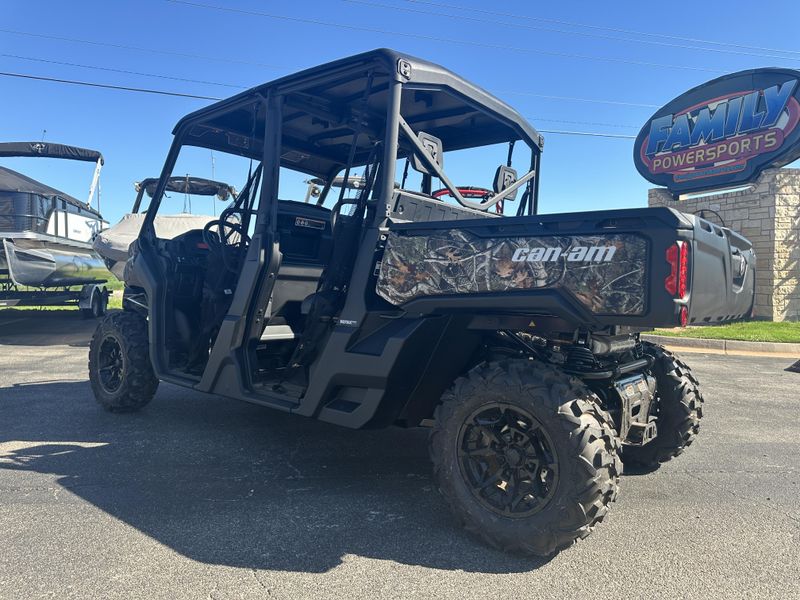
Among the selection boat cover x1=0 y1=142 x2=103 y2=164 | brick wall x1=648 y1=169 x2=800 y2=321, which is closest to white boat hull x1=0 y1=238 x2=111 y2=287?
boat cover x1=0 y1=142 x2=103 y2=164

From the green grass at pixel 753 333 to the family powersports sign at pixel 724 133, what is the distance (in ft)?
14.0

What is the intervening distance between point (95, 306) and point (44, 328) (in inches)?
48.4

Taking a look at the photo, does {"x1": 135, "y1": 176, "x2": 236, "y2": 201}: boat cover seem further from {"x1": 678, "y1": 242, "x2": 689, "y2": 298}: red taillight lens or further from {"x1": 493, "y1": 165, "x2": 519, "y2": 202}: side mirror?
{"x1": 678, "y1": 242, "x2": 689, "y2": 298}: red taillight lens

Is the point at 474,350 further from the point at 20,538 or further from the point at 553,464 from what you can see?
the point at 20,538

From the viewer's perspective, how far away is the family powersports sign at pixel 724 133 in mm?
14875

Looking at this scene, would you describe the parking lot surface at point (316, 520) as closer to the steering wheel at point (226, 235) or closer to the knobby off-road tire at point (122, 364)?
the knobby off-road tire at point (122, 364)

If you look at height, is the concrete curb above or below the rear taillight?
below

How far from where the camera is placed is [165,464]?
4078mm

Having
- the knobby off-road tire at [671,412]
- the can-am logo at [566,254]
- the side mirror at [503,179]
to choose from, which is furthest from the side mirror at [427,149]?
the knobby off-road tire at [671,412]

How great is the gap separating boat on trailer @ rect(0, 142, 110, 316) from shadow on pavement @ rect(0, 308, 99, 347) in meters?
0.62

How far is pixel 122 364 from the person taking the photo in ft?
17.6

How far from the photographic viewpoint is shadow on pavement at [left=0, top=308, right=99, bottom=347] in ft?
36.6

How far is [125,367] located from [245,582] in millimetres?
3346

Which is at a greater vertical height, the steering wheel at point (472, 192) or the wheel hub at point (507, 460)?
the steering wheel at point (472, 192)
